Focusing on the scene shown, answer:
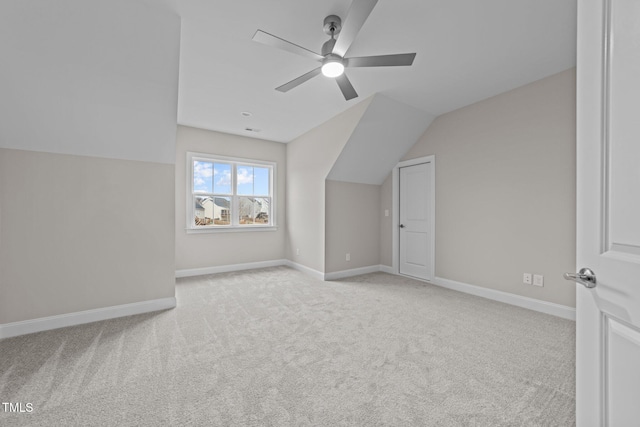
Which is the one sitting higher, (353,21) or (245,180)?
(353,21)

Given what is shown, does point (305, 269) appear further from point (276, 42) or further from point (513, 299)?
point (276, 42)

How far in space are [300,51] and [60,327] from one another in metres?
3.38

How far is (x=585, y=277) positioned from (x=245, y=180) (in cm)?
504

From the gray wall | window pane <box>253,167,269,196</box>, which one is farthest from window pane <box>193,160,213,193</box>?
the gray wall

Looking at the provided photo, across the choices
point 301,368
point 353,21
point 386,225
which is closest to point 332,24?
point 353,21

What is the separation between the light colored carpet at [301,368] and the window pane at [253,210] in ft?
7.86

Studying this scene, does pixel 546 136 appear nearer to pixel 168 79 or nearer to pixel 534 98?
pixel 534 98

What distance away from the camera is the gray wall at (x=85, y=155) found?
194 centimetres

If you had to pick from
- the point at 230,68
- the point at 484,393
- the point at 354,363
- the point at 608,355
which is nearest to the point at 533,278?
the point at 484,393

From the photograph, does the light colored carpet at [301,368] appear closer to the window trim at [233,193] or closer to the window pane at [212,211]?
the window trim at [233,193]

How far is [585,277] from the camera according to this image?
2.82 feet

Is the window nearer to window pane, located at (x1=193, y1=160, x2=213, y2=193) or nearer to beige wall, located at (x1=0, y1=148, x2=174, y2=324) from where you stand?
window pane, located at (x1=193, y1=160, x2=213, y2=193)

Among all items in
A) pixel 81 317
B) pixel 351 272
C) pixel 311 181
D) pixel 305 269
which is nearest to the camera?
pixel 81 317

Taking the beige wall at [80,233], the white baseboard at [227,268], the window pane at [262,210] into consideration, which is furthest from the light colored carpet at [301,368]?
the window pane at [262,210]
